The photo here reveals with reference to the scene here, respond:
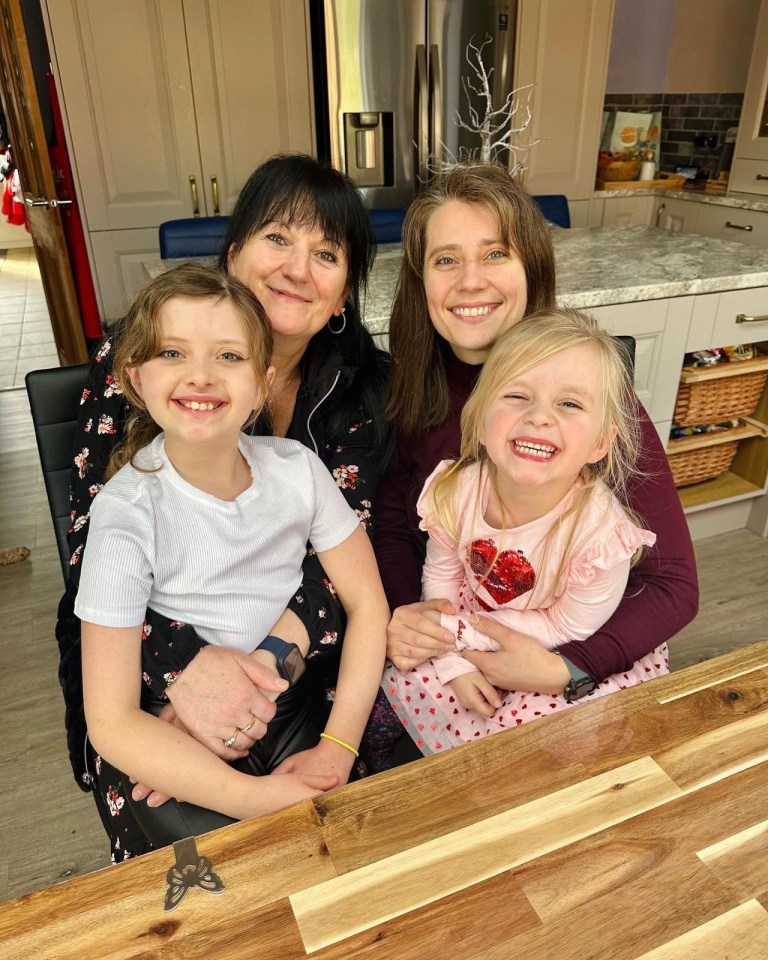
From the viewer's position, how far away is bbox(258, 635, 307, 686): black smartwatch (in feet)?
3.68

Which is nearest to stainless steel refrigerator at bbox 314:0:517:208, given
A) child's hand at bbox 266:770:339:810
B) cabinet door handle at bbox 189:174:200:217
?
cabinet door handle at bbox 189:174:200:217

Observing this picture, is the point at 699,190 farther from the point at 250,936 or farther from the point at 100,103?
the point at 250,936

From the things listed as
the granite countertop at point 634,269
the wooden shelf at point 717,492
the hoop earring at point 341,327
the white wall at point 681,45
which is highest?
the white wall at point 681,45

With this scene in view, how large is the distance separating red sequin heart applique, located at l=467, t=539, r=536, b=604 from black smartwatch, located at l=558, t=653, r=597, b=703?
0.43 ft

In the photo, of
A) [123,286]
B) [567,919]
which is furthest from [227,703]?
[123,286]

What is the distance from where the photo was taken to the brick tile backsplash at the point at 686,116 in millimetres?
4383

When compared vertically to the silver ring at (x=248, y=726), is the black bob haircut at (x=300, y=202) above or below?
above

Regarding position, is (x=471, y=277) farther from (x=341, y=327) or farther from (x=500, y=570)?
(x=500, y=570)

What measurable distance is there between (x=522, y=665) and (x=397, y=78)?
3386 millimetres

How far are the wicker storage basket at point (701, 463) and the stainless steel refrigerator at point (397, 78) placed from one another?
7.00ft

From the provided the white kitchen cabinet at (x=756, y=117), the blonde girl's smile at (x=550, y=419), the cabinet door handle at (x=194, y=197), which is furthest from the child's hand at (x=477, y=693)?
the white kitchen cabinet at (x=756, y=117)

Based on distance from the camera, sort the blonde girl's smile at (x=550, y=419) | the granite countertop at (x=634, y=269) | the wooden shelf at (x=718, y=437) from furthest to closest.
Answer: the wooden shelf at (x=718, y=437) < the granite countertop at (x=634, y=269) < the blonde girl's smile at (x=550, y=419)

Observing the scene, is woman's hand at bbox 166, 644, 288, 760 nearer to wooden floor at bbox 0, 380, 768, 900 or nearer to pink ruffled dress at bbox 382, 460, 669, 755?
pink ruffled dress at bbox 382, 460, 669, 755

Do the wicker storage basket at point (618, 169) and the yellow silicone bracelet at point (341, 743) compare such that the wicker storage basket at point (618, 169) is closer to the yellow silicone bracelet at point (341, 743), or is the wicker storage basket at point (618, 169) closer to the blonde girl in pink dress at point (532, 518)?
the blonde girl in pink dress at point (532, 518)
